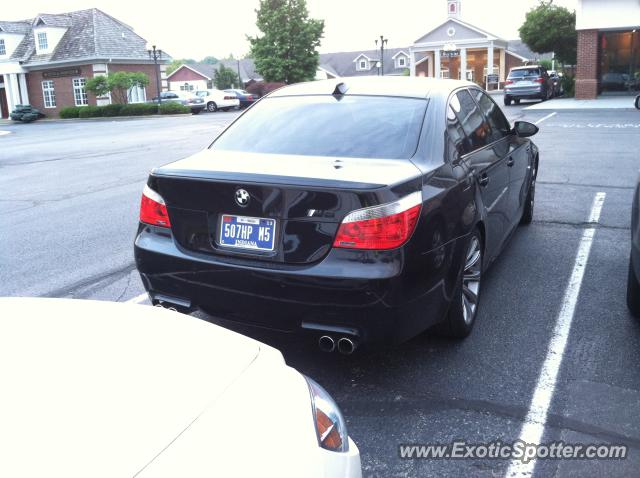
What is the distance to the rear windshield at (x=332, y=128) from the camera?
157 inches

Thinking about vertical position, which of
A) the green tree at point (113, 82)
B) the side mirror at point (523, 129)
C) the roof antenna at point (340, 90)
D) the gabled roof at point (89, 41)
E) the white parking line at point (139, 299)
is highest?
the gabled roof at point (89, 41)

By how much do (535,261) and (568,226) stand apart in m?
1.46

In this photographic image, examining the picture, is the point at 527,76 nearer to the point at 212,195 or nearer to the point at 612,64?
the point at 612,64

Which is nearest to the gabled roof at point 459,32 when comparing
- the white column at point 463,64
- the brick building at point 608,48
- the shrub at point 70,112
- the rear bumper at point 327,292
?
the white column at point 463,64

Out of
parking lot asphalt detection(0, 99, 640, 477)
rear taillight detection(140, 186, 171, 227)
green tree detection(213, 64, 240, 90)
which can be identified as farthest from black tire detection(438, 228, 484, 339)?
green tree detection(213, 64, 240, 90)

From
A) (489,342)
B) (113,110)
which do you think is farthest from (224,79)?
(489,342)

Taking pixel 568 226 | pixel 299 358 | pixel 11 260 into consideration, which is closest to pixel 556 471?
pixel 299 358

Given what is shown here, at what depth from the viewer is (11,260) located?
6645 millimetres

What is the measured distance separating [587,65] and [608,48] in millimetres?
1774

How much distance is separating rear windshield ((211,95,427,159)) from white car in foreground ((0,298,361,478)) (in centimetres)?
188

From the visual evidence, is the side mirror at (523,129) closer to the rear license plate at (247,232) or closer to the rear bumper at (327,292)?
the rear bumper at (327,292)

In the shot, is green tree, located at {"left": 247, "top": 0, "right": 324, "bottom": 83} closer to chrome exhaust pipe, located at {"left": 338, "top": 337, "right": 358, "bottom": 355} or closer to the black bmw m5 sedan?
the black bmw m5 sedan

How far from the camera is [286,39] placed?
5512cm

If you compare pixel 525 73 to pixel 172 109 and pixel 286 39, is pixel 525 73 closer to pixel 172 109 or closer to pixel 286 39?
pixel 172 109
